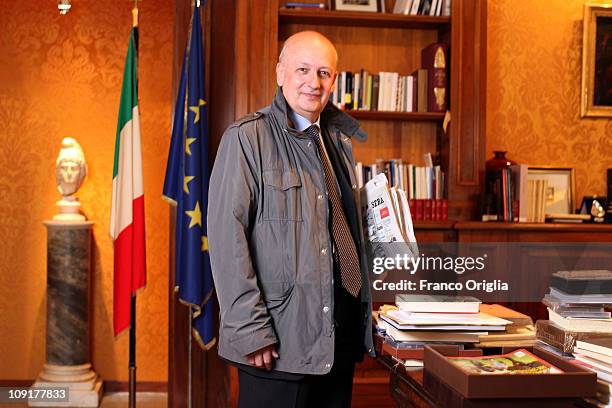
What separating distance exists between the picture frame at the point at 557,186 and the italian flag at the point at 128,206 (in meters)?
2.38

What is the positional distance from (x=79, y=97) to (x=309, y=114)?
3.32 m

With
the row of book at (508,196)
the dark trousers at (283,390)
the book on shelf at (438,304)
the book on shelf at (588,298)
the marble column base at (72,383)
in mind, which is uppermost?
the row of book at (508,196)

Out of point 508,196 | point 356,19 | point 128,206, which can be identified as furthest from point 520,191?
point 128,206

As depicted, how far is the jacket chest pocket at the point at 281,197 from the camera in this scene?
1989mm

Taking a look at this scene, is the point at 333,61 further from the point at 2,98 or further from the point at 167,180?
the point at 2,98

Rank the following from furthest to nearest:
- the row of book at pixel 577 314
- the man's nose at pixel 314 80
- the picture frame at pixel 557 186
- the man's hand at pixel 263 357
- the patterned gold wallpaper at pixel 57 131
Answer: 1. the patterned gold wallpaper at pixel 57 131
2. the picture frame at pixel 557 186
3. the man's nose at pixel 314 80
4. the man's hand at pixel 263 357
5. the row of book at pixel 577 314

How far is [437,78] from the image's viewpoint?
4188 millimetres

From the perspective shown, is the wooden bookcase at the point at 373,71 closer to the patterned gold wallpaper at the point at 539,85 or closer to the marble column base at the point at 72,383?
the patterned gold wallpaper at the point at 539,85

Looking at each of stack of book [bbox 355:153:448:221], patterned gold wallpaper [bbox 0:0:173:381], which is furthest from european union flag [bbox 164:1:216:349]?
patterned gold wallpaper [bbox 0:0:173:381]

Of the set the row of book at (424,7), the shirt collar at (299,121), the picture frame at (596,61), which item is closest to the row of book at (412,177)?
the row of book at (424,7)

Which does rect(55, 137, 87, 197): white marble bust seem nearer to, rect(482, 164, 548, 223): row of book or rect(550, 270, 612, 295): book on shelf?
rect(482, 164, 548, 223): row of book

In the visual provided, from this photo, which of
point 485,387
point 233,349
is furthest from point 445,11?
point 485,387

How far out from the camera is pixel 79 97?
198 inches

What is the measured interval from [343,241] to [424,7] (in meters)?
2.54
